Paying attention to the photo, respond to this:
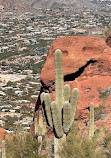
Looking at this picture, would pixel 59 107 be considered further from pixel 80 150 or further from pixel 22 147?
pixel 22 147

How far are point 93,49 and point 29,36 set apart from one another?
135564 mm

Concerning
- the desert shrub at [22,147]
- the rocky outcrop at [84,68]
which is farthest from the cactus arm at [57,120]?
the rocky outcrop at [84,68]

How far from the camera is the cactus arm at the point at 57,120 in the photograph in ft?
32.1

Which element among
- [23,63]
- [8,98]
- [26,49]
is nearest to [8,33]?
[26,49]

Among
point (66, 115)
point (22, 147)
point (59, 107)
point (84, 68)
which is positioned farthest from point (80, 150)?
point (84, 68)

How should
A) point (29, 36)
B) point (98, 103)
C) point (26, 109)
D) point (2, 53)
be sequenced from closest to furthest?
point (98, 103) < point (26, 109) < point (2, 53) < point (29, 36)

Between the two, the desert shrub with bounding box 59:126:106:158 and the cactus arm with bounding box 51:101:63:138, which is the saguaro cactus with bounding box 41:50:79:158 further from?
the desert shrub with bounding box 59:126:106:158

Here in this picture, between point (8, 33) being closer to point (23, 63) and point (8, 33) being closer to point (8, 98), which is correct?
point (23, 63)

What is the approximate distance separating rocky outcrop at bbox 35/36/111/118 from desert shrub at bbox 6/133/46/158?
4.21 m

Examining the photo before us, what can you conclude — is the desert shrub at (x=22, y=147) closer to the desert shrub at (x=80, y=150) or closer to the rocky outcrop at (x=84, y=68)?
the desert shrub at (x=80, y=150)

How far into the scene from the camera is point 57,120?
9914 mm

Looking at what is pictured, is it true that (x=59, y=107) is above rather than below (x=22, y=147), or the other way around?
above

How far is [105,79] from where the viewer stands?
51.5 ft

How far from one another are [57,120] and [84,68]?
20.6ft
